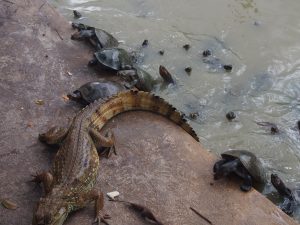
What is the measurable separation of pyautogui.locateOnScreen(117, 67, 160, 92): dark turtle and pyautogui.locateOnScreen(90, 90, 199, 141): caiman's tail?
0.68 metres

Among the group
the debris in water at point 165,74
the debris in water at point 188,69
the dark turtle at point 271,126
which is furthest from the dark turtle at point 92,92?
the dark turtle at point 271,126

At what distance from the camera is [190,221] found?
5.06m

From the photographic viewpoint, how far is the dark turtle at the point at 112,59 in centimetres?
725

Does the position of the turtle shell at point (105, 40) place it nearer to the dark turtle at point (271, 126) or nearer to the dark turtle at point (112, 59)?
the dark turtle at point (112, 59)

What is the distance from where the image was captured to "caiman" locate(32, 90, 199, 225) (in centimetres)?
476

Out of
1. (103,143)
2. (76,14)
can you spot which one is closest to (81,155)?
(103,143)

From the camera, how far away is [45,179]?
5117 millimetres

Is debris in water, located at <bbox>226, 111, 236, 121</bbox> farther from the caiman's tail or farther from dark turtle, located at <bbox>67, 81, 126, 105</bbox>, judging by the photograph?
dark turtle, located at <bbox>67, 81, 126, 105</bbox>

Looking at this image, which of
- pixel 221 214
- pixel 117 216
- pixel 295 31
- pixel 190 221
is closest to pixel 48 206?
pixel 117 216

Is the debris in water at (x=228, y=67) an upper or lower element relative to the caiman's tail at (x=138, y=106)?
lower

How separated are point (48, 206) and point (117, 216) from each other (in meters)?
0.77

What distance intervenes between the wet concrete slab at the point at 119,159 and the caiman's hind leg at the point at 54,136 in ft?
0.33

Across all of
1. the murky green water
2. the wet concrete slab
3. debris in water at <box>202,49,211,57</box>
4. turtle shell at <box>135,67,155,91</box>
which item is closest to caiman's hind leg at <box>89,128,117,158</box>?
the wet concrete slab

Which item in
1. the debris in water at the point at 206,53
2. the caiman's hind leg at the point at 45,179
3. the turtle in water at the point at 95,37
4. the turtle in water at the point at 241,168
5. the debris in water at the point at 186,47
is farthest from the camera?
the debris in water at the point at 186,47
